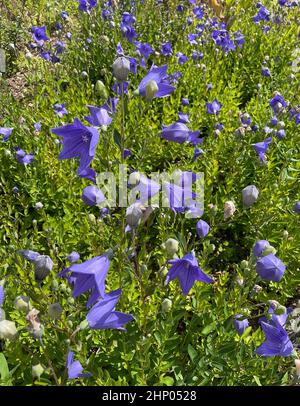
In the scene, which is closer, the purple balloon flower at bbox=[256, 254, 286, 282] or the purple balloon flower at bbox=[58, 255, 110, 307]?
the purple balloon flower at bbox=[58, 255, 110, 307]

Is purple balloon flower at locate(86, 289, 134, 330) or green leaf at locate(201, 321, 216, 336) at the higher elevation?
purple balloon flower at locate(86, 289, 134, 330)

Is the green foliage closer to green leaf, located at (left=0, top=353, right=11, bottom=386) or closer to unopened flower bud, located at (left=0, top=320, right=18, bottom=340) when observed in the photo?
green leaf, located at (left=0, top=353, right=11, bottom=386)

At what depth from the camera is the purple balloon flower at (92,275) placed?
1436 millimetres

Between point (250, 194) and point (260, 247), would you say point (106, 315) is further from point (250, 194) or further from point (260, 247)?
point (250, 194)

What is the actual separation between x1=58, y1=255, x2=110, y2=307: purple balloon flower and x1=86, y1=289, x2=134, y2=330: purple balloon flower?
0.06m

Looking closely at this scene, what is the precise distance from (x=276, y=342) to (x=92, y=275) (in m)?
0.89

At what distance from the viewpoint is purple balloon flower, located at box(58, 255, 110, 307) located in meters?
1.44

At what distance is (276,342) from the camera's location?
5.54 feet

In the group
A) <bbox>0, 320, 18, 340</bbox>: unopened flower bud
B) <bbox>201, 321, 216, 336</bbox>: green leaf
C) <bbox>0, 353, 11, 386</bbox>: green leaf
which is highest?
<bbox>0, 320, 18, 340</bbox>: unopened flower bud

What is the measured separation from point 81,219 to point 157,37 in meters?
3.93

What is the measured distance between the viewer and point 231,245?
12.1 ft

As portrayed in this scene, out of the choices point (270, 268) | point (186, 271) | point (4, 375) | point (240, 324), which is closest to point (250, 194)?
point (270, 268)
